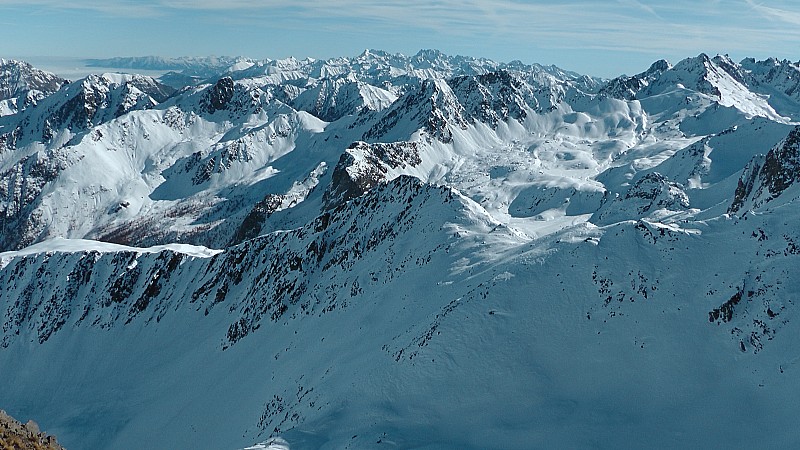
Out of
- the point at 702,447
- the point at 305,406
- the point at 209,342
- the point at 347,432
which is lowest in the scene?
the point at 209,342

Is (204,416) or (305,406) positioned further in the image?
(204,416)

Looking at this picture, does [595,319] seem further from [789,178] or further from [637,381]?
[789,178]

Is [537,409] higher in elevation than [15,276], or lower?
higher

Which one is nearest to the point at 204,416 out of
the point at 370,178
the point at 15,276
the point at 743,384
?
the point at 743,384

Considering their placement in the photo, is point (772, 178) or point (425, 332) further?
point (772, 178)

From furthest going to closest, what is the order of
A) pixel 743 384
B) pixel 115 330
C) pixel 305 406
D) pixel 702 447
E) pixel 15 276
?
pixel 15 276, pixel 115 330, pixel 305 406, pixel 743 384, pixel 702 447

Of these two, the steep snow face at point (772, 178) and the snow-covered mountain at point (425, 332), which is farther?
the steep snow face at point (772, 178)

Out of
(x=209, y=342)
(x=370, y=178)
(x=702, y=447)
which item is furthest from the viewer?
(x=370, y=178)

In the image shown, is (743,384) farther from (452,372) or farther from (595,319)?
(452,372)

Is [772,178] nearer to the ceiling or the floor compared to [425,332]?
nearer to the ceiling

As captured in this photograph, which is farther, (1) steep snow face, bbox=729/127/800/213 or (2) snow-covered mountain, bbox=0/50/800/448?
(1) steep snow face, bbox=729/127/800/213
